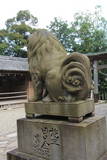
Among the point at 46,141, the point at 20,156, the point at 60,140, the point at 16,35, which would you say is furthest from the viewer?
the point at 16,35

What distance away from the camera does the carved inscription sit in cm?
202

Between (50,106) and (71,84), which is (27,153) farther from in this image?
(71,84)

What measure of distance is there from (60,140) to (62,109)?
326 mm

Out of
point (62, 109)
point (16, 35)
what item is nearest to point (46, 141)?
point (62, 109)

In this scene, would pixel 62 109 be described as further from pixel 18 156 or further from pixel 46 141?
pixel 18 156

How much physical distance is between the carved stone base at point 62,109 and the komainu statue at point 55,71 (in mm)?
75

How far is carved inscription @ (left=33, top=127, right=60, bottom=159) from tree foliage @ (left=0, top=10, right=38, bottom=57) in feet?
55.4

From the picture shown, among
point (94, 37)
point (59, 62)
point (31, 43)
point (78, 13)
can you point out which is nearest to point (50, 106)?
point (59, 62)

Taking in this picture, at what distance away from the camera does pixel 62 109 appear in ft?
6.63

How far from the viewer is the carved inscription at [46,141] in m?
2.02

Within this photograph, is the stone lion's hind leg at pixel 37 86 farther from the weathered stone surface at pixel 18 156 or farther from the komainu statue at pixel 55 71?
the weathered stone surface at pixel 18 156

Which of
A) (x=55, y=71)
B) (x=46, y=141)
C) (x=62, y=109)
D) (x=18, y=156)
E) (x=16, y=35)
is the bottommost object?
(x=18, y=156)

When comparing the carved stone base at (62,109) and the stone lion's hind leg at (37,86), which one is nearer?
the carved stone base at (62,109)

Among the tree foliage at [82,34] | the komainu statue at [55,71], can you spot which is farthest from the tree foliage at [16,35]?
the komainu statue at [55,71]
